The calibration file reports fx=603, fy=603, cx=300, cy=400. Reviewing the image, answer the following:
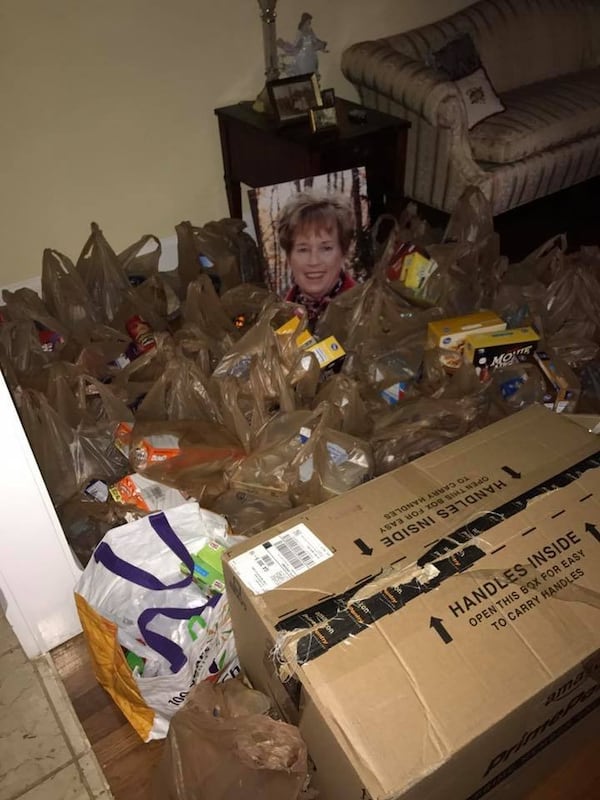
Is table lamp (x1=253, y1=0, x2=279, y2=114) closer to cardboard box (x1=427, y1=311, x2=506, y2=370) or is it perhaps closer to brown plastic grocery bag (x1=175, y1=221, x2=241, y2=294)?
brown plastic grocery bag (x1=175, y1=221, x2=241, y2=294)

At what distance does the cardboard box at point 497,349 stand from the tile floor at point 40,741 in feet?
3.51

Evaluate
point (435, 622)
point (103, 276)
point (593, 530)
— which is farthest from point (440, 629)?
point (103, 276)

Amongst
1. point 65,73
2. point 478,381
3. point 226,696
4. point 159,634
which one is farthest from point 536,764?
point 65,73

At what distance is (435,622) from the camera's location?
709 millimetres

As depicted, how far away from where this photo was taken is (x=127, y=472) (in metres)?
1.25

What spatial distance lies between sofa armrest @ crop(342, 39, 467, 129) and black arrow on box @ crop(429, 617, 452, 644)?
6.25 ft

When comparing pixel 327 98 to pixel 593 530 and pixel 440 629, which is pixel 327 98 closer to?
pixel 593 530

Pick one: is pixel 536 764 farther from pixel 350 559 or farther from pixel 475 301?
pixel 475 301

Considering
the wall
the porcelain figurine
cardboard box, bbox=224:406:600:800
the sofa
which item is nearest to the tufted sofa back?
the sofa

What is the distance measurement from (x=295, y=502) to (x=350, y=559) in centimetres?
36

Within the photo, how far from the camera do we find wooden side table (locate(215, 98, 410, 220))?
184 cm

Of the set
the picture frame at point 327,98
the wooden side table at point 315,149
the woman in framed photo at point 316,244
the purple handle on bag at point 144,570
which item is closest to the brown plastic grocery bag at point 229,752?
the purple handle on bag at point 144,570

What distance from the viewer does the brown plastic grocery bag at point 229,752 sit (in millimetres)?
767

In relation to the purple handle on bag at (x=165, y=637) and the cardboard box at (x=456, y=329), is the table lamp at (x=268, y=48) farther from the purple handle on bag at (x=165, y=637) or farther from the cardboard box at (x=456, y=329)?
the purple handle on bag at (x=165, y=637)
